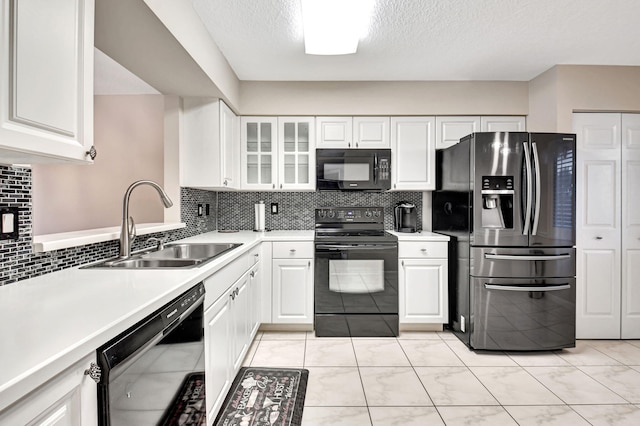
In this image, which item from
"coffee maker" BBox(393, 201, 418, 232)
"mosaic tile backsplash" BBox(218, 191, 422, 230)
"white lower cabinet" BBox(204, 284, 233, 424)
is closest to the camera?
"white lower cabinet" BBox(204, 284, 233, 424)

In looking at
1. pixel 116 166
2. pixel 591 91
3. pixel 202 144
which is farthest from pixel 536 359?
pixel 116 166

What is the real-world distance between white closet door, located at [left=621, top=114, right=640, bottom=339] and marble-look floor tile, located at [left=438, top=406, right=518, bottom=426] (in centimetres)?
193

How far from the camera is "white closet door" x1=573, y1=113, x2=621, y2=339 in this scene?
2.83 m

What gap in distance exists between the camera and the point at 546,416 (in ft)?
6.03

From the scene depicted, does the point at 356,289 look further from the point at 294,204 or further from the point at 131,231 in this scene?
the point at 131,231

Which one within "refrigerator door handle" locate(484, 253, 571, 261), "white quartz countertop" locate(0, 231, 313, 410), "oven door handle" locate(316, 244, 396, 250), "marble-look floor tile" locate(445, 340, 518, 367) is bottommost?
"marble-look floor tile" locate(445, 340, 518, 367)

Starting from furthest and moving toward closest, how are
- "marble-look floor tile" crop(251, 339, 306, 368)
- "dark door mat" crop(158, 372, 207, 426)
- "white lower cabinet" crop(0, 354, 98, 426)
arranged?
1. "marble-look floor tile" crop(251, 339, 306, 368)
2. "dark door mat" crop(158, 372, 207, 426)
3. "white lower cabinet" crop(0, 354, 98, 426)

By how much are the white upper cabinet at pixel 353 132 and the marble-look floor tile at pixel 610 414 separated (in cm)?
244

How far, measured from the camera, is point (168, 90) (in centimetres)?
260

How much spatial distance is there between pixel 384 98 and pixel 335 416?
2.74 metres

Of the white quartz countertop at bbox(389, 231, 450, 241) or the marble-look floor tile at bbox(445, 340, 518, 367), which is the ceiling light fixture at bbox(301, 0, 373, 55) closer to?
the white quartz countertop at bbox(389, 231, 450, 241)

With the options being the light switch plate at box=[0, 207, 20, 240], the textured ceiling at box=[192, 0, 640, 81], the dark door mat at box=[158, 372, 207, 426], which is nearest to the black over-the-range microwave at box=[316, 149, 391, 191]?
the textured ceiling at box=[192, 0, 640, 81]

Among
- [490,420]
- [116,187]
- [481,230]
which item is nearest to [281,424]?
[490,420]

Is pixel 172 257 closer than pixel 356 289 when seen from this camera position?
Yes
